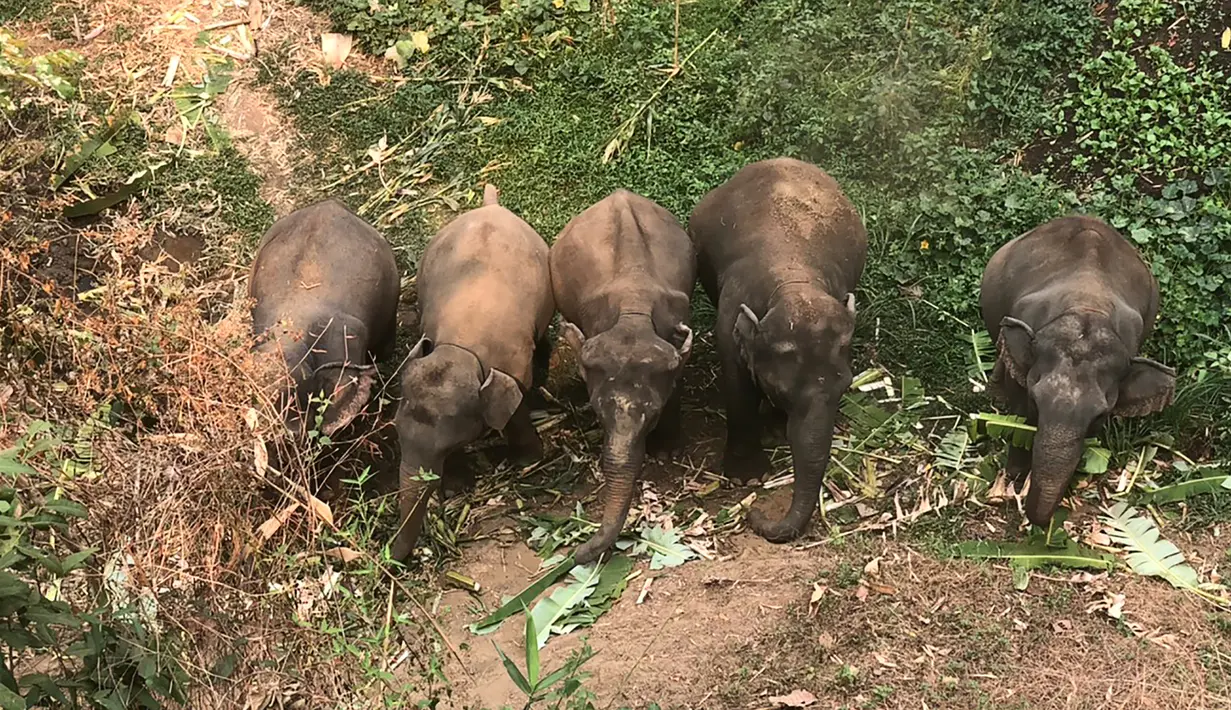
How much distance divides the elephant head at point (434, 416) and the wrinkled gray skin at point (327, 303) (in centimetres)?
40

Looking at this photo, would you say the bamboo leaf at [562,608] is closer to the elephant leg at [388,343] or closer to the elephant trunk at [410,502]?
the elephant trunk at [410,502]

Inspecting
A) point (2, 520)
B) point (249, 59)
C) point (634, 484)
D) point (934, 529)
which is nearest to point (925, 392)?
point (934, 529)

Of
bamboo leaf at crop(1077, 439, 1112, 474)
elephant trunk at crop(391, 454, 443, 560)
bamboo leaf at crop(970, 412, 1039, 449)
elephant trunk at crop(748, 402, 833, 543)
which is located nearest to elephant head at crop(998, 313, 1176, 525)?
bamboo leaf at crop(970, 412, 1039, 449)

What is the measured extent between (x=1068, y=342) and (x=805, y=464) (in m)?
1.50

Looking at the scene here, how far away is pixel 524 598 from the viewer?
20.6 ft

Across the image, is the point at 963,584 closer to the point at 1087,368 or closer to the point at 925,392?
the point at 1087,368

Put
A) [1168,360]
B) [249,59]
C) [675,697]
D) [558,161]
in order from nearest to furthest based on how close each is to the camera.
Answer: [675,697] → [1168,360] → [558,161] → [249,59]

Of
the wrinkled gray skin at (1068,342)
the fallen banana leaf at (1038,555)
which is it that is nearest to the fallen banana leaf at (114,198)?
the wrinkled gray skin at (1068,342)

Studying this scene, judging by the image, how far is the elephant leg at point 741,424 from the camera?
6.95 meters

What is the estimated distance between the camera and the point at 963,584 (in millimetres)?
6047

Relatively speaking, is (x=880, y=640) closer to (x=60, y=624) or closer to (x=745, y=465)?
(x=745, y=465)

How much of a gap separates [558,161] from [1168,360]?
14.8 ft

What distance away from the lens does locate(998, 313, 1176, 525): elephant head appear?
6.04 metres

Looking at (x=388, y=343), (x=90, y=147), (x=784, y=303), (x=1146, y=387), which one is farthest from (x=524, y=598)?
(x=90, y=147)
